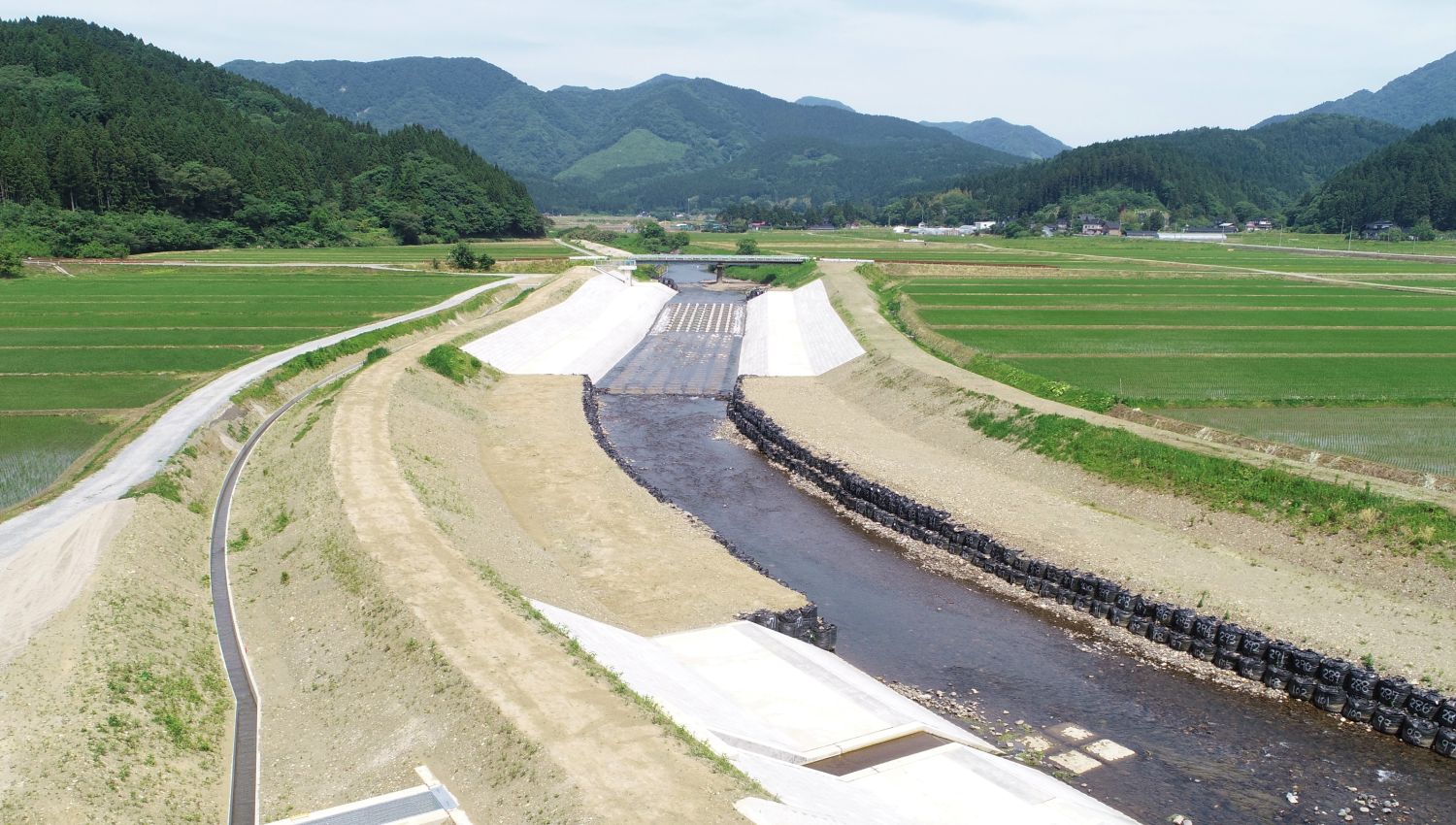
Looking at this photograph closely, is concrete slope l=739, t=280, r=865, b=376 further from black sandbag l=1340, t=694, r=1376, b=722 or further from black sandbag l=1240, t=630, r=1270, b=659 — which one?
black sandbag l=1340, t=694, r=1376, b=722

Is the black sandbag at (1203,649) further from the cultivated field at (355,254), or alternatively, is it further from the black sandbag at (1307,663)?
the cultivated field at (355,254)

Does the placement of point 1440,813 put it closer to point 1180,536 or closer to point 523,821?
point 1180,536

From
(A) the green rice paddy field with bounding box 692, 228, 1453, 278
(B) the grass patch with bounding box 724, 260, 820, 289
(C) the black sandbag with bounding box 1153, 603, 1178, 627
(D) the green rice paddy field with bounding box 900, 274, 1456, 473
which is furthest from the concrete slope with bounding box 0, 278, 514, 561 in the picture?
(A) the green rice paddy field with bounding box 692, 228, 1453, 278

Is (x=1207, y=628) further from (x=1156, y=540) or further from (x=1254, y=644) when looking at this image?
(x=1156, y=540)

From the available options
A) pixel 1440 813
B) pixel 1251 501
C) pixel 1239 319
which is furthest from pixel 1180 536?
pixel 1239 319

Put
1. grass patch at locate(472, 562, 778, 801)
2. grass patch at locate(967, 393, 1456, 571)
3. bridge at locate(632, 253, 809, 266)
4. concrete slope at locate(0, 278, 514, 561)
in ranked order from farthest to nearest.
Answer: bridge at locate(632, 253, 809, 266) < concrete slope at locate(0, 278, 514, 561) < grass patch at locate(967, 393, 1456, 571) < grass patch at locate(472, 562, 778, 801)

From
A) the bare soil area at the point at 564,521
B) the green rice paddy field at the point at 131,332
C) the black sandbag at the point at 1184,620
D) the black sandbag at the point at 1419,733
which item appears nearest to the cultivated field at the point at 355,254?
the green rice paddy field at the point at 131,332
